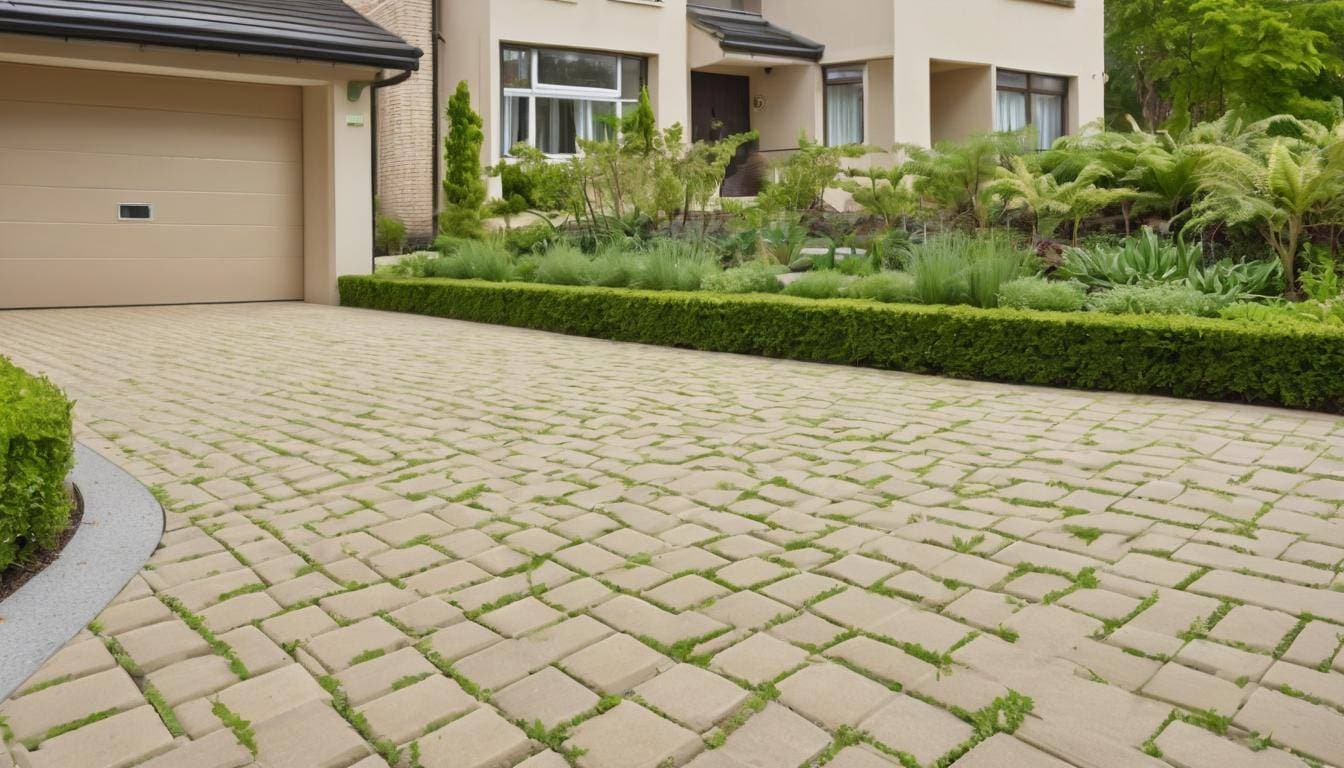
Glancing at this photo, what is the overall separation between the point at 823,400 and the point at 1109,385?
1995 millimetres

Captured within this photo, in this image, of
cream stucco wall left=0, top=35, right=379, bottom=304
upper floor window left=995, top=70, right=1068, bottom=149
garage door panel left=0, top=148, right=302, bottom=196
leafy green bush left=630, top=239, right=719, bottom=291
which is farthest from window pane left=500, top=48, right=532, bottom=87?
upper floor window left=995, top=70, right=1068, bottom=149

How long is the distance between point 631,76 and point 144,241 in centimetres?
978

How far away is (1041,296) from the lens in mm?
8516

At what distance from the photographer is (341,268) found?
15523mm

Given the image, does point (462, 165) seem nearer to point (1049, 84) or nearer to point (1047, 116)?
point (1047, 116)

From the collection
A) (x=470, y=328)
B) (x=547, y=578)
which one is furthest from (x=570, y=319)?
(x=547, y=578)

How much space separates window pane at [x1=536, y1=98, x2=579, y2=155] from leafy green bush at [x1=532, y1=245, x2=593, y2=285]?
298 inches

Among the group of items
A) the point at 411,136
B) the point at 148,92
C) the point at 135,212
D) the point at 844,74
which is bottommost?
the point at 135,212

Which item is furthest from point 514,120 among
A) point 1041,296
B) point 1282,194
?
point 1282,194

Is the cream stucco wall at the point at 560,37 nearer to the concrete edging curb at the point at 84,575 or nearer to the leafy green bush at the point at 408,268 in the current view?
the leafy green bush at the point at 408,268

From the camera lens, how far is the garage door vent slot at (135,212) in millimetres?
14633

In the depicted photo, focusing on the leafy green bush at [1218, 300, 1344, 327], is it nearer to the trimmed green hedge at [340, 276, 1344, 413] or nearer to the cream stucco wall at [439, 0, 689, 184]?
the trimmed green hedge at [340, 276, 1344, 413]

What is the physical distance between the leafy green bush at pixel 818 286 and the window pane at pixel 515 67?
1100cm

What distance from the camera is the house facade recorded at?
20.0m
